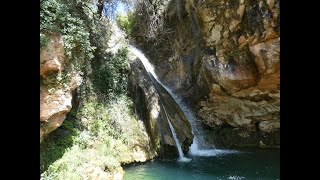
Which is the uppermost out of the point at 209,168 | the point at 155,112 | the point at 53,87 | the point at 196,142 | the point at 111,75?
the point at 111,75

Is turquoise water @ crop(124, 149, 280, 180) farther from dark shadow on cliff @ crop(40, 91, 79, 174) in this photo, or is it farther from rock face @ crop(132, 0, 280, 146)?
rock face @ crop(132, 0, 280, 146)

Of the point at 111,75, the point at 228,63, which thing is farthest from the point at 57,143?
the point at 228,63

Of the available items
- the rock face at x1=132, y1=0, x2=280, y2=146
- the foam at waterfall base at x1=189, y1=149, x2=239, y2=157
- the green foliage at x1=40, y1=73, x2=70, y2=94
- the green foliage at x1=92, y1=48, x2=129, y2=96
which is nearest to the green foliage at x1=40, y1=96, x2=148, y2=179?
the green foliage at x1=92, y1=48, x2=129, y2=96

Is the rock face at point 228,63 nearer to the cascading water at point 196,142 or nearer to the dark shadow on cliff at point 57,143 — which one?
the cascading water at point 196,142

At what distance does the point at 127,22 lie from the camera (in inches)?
714

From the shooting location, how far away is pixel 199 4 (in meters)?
13.3

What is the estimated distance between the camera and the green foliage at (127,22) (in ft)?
56.9

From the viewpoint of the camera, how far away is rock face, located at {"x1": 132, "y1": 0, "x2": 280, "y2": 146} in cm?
1207

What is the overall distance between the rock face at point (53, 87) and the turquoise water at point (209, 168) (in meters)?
2.79

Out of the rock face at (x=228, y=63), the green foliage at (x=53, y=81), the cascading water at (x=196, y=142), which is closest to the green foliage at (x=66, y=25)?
the green foliage at (x=53, y=81)

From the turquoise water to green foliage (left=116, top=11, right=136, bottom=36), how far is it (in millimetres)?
8644

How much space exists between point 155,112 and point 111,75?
2.12m

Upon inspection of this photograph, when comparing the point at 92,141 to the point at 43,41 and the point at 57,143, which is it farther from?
the point at 43,41
